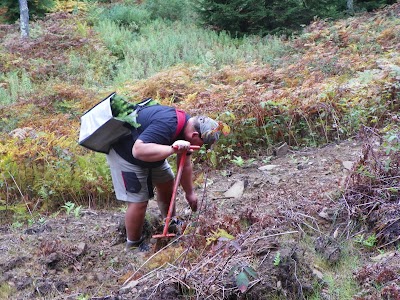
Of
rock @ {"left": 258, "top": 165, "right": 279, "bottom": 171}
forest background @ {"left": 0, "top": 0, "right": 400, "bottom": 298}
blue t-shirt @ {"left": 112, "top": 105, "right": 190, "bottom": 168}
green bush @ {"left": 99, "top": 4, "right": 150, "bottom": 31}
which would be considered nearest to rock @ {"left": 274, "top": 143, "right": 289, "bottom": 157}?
forest background @ {"left": 0, "top": 0, "right": 400, "bottom": 298}

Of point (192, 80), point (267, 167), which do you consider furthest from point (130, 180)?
point (192, 80)

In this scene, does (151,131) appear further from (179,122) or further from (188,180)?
(188,180)

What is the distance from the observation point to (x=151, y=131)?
394 cm

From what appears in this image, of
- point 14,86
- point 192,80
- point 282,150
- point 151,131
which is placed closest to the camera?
point 151,131

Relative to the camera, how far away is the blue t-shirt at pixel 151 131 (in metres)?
3.94

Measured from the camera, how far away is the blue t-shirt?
394 cm

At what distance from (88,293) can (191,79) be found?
6.85m

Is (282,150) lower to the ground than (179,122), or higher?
lower

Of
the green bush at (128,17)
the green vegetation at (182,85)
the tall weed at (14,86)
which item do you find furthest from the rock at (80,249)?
the green bush at (128,17)

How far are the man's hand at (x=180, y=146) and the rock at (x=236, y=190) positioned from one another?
5.88 feet

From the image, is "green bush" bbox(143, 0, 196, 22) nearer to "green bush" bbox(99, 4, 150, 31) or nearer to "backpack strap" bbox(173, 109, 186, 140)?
"green bush" bbox(99, 4, 150, 31)

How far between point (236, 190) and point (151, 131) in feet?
6.40

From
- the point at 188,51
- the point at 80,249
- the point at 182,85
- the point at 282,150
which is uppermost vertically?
the point at 80,249

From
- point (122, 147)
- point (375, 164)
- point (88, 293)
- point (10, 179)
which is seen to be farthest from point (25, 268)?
point (375, 164)
